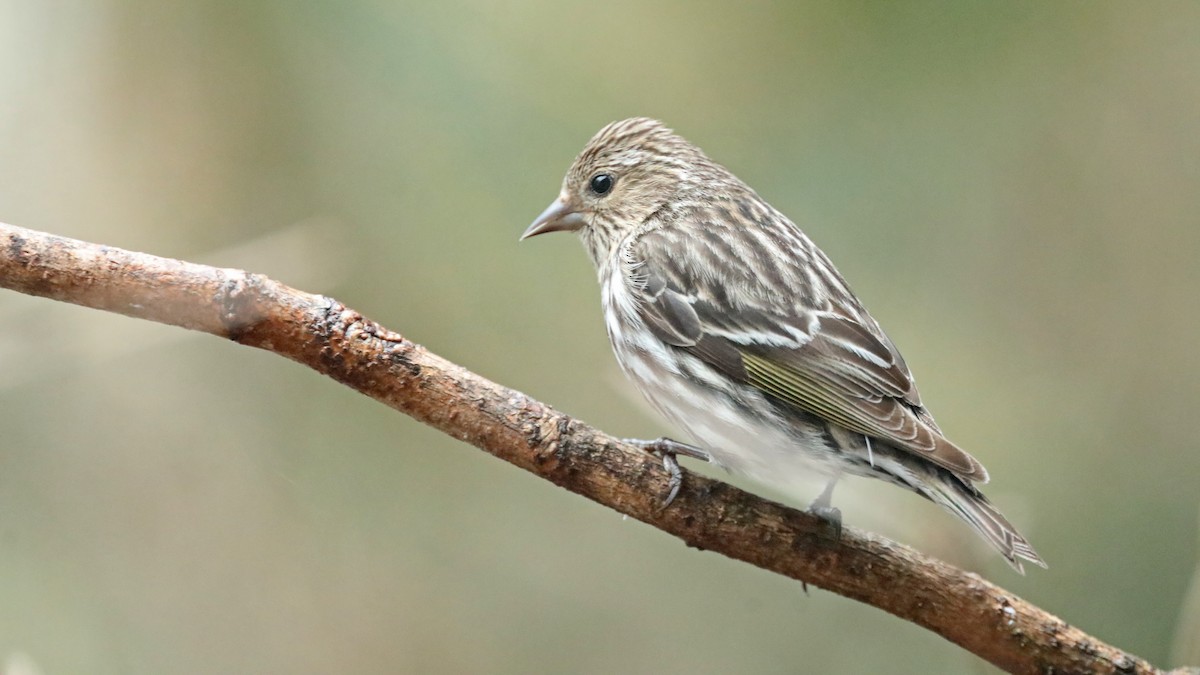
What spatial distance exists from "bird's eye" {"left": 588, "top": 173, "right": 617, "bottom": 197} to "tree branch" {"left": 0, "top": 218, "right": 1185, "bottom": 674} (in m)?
1.58

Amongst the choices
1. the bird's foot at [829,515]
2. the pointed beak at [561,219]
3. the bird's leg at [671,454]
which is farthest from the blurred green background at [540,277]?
the bird's foot at [829,515]

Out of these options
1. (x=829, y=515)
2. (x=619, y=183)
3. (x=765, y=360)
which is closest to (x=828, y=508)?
(x=829, y=515)

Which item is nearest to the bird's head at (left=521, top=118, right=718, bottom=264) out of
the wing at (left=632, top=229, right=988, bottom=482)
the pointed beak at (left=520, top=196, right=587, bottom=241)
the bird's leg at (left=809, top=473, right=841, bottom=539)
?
the pointed beak at (left=520, top=196, right=587, bottom=241)

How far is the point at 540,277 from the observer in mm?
5684

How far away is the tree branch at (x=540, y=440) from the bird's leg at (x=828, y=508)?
1.5 inches

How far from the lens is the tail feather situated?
9.40 ft

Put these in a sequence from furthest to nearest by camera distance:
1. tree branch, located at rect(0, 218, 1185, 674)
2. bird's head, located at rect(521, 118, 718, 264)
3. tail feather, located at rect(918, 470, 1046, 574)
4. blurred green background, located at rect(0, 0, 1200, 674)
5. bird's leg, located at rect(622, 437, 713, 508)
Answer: blurred green background, located at rect(0, 0, 1200, 674), bird's head, located at rect(521, 118, 718, 264), bird's leg, located at rect(622, 437, 713, 508), tail feather, located at rect(918, 470, 1046, 574), tree branch, located at rect(0, 218, 1185, 674)

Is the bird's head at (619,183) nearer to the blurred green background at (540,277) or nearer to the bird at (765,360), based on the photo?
the bird at (765,360)

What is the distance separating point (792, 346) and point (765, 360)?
0.10 metres

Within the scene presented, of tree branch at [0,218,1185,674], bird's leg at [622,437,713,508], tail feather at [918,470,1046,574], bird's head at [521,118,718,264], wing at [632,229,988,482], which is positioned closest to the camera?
tree branch at [0,218,1185,674]

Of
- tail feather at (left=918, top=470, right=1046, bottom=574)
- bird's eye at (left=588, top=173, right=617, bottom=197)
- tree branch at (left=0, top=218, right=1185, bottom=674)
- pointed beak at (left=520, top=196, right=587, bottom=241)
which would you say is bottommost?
tree branch at (left=0, top=218, right=1185, bottom=674)

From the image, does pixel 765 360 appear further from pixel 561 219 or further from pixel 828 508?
pixel 561 219

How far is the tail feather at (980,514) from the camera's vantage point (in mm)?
2865

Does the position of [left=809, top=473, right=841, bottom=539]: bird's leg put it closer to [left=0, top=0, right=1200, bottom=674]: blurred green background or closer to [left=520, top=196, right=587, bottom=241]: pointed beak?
[left=520, top=196, right=587, bottom=241]: pointed beak
